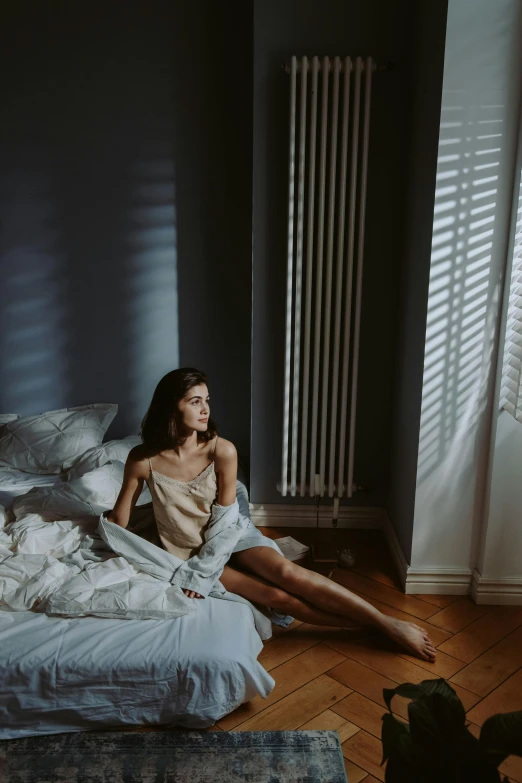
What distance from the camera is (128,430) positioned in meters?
3.34

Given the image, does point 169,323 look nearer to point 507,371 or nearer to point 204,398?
point 204,398

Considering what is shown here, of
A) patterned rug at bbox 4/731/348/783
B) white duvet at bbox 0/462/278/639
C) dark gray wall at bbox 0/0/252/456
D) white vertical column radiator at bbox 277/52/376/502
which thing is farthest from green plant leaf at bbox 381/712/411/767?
dark gray wall at bbox 0/0/252/456

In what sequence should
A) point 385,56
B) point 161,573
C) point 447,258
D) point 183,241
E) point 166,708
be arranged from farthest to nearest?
point 183,241 < point 385,56 < point 447,258 < point 161,573 < point 166,708

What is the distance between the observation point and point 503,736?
0.84 meters

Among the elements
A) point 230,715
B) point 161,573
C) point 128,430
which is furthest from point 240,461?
point 230,715

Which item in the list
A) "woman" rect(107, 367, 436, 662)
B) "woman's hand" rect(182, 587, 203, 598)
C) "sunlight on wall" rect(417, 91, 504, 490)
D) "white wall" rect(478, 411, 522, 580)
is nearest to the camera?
"woman's hand" rect(182, 587, 203, 598)

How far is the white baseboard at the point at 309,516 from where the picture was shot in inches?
122

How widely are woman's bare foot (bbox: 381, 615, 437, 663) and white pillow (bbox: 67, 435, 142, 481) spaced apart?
1240 mm

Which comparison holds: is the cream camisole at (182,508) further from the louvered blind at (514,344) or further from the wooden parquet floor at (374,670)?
the louvered blind at (514,344)

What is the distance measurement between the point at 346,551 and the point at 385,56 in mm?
1995

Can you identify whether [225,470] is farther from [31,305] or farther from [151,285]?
[31,305]

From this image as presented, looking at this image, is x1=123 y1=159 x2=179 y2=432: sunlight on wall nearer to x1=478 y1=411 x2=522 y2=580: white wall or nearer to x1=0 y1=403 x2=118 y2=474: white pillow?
x1=0 y1=403 x2=118 y2=474: white pillow

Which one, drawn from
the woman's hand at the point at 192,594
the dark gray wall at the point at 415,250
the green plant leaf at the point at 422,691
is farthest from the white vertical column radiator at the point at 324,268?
the green plant leaf at the point at 422,691

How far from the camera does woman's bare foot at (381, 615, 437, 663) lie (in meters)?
2.12
